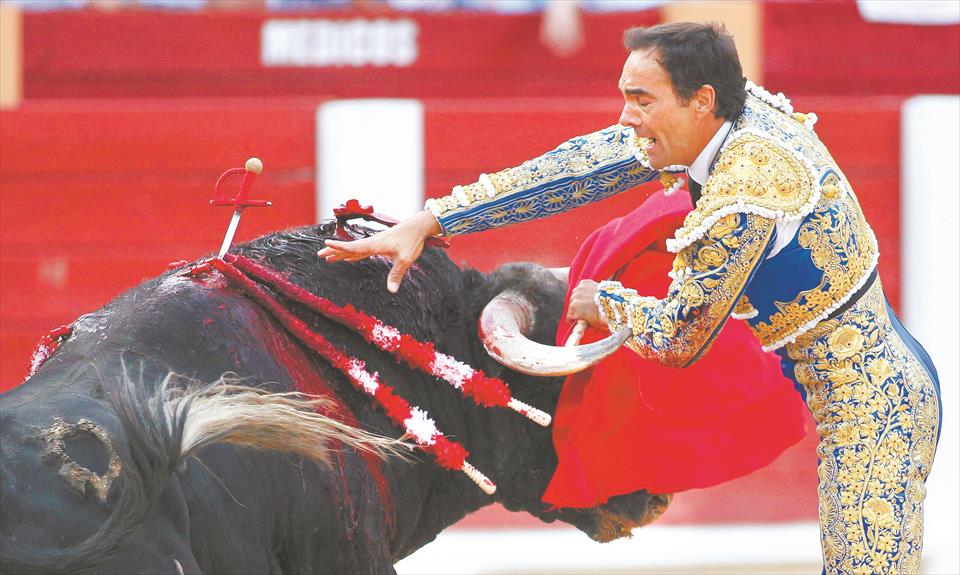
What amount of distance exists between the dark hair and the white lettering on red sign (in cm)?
430

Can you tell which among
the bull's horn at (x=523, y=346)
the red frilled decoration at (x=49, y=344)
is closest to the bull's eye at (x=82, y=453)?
the red frilled decoration at (x=49, y=344)

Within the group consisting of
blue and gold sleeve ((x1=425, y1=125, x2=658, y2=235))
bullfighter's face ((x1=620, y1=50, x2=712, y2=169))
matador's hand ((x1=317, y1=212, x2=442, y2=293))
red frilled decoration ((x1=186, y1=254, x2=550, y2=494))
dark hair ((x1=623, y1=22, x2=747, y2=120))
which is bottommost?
red frilled decoration ((x1=186, y1=254, x2=550, y2=494))

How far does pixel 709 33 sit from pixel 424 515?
40.1 inches

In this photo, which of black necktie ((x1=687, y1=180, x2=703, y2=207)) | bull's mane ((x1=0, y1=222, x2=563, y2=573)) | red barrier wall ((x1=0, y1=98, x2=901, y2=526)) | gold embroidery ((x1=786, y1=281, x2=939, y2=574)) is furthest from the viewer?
red barrier wall ((x1=0, y1=98, x2=901, y2=526))

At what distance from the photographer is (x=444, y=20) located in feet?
21.6

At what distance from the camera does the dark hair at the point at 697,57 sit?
2.28 m

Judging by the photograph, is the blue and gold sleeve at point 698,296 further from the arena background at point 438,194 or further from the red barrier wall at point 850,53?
the red barrier wall at point 850,53

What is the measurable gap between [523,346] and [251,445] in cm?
→ 65

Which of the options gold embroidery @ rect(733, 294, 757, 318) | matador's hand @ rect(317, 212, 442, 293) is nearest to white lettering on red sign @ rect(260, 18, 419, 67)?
matador's hand @ rect(317, 212, 442, 293)

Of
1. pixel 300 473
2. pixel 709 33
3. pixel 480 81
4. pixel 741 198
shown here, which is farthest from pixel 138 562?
pixel 480 81

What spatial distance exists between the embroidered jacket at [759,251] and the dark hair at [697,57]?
7cm

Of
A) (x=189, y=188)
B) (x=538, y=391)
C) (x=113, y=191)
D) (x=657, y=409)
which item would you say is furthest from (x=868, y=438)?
(x=113, y=191)

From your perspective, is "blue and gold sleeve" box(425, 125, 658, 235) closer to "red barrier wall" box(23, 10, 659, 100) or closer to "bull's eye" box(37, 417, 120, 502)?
"bull's eye" box(37, 417, 120, 502)

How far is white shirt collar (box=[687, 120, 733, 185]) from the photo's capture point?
236cm
